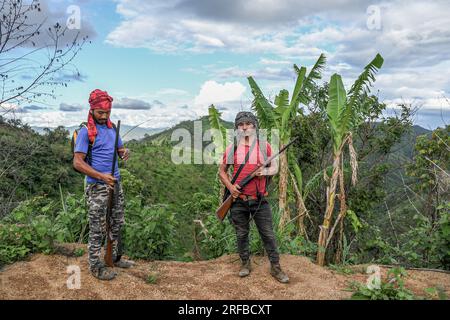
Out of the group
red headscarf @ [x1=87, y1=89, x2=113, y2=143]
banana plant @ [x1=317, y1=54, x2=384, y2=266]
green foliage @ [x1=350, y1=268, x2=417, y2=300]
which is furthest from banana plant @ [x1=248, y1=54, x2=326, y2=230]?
red headscarf @ [x1=87, y1=89, x2=113, y2=143]

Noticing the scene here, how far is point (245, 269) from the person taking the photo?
4762 mm

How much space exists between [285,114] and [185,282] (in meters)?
4.15

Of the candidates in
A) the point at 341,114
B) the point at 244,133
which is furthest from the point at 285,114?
the point at 244,133

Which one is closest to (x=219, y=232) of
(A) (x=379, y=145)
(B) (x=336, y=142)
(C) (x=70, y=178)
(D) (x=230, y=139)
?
(B) (x=336, y=142)

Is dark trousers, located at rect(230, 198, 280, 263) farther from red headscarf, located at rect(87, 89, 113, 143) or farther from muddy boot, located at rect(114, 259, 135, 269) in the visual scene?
red headscarf, located at rect(87, 89, 113, 143)

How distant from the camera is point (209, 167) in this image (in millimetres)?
37281

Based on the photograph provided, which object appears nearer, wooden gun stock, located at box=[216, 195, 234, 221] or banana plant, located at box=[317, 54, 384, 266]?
wooden gun stock, located at box=[216, 195, 234, 221]

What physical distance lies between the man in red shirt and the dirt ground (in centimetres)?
26

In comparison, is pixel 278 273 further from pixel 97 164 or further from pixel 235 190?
pixel 97 164

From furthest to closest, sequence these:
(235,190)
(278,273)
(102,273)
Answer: (278,273)
(235,190)
(102,273)

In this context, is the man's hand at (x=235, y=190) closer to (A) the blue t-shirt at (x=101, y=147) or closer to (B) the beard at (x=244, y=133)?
(B) the beard at (x=244, y=133)

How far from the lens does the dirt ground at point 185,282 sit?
404cm

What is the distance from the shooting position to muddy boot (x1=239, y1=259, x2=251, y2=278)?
4.70 metres

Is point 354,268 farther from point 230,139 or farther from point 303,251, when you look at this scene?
point 230,139
